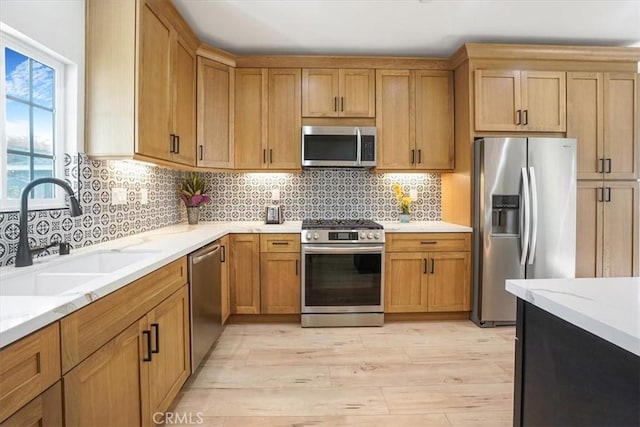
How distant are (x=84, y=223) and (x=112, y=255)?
0.29 metres

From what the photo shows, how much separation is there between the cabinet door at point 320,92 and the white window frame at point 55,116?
1939 mm

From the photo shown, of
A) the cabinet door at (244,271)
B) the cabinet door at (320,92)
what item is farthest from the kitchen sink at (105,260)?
the cabinet door at (320,92)

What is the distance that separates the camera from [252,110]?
10.7 ft

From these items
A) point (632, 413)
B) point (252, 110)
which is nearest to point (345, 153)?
point (252, 110)

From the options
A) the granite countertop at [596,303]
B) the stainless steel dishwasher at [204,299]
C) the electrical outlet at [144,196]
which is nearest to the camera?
the granite countertop at [596,303]

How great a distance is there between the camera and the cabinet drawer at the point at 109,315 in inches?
39.2

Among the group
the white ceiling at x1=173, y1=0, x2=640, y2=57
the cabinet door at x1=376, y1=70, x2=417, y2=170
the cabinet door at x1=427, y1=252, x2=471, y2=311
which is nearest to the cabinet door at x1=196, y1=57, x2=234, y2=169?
the white ceiling at x1=173, y1=0, x2=640, y2=57

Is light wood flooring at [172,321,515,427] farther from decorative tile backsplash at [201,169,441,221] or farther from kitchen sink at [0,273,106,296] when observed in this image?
decorative tile backsplash at [201,169,441,221]

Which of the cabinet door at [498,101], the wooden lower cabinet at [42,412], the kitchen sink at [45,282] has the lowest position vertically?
the wooden lower cabinet at [42,412]

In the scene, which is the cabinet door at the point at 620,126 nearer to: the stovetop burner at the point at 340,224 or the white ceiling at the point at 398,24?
the white ceiling at the point at 398,24

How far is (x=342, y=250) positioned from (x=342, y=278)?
0.26 m

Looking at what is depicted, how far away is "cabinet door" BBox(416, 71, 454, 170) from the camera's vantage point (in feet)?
10.9

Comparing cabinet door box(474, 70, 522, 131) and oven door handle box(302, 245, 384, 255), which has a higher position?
cabinet door box(474, 70, 522, 131)

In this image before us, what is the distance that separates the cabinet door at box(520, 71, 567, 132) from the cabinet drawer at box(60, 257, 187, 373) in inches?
129
